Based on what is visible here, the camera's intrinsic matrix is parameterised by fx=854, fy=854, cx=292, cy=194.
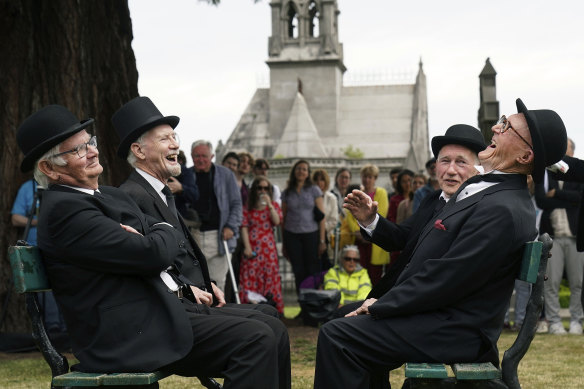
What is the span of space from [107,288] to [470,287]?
66.8 inches

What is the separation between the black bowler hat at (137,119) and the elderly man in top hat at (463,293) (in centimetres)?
168

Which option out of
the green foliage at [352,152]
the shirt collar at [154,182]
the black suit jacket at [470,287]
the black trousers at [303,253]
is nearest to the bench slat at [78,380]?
the black suit jacket at [470,287]

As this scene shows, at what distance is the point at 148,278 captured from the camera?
407 centimetres

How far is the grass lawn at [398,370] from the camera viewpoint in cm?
694

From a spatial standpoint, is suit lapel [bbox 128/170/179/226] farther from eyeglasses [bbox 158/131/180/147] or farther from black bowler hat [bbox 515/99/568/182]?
black bowler hat [bbox 515/99/568/182]

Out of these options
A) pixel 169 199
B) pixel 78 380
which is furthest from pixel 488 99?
pixel 78 380

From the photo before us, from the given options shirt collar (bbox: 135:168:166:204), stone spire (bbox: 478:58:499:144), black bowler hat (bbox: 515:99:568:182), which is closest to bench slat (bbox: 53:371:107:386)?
shirt collar (bbox: 135:168:166:204)

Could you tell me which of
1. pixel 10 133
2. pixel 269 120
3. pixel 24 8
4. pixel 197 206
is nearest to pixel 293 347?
pixel 197 206

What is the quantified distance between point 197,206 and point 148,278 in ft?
19.4

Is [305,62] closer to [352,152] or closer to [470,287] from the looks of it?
[352,152]

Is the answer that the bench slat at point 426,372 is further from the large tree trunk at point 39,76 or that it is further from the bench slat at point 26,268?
the large tree trunk at point 39,76

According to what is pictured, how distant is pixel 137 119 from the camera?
506 cm

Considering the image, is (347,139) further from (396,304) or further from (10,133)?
(396,304)

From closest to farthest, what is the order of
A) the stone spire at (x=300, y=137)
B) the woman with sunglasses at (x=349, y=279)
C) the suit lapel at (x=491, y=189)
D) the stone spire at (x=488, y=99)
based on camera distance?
the suit lapel at (x=491, y=189) → the woman with sunglasses at (x=349, y=279) → the stone spire at (x=488, y=99) → the stone spire at (x=300, y=137)
